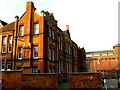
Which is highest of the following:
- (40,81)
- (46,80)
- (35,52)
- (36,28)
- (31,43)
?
(36,28)

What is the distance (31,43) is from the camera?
29.1 m

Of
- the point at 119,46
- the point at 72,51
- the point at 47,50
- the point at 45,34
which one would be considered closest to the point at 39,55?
the point at 47,50

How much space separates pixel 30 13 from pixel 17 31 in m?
3.79

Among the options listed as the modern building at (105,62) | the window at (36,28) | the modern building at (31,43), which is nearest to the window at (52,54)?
the modern building at (31,43)

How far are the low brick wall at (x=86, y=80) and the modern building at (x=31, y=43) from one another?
30.8 feet

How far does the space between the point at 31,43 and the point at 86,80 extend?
507 inches

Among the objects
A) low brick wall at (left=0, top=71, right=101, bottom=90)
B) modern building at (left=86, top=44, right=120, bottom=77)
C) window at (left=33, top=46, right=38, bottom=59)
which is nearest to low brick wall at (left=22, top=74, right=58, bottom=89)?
low brick wall at (left=0, top=71, right=101, bottom=90)

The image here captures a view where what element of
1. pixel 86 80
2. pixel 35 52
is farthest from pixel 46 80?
pixel 35 52

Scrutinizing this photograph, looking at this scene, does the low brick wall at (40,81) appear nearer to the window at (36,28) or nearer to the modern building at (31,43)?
the modern building at (31,43)

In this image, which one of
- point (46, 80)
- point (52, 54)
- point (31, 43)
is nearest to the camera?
point (46, 80)

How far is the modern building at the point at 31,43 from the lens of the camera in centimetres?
2853

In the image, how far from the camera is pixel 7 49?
104 feet

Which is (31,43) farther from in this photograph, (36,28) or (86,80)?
(86,80)

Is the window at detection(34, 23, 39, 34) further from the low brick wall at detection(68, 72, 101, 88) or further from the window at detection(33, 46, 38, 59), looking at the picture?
the low brick wall at detection(68, 72, 101, 88)
